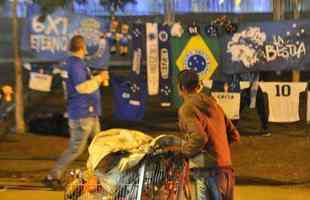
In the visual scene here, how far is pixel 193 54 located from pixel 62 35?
80.8 inches

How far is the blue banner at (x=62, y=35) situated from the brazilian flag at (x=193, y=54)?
1091 millimetres

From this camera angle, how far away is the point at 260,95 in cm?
1172

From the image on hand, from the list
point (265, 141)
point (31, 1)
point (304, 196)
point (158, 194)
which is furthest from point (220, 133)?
point (31, 1)

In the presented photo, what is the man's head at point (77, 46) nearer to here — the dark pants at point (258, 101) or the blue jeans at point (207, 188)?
the blue jeans at point (207, 188)

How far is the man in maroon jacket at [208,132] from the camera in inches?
212

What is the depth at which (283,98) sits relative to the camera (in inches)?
454

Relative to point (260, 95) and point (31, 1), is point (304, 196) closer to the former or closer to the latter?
point (260, 95)

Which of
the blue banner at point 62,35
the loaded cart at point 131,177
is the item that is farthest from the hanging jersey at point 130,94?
the loaded cart at point 131,177

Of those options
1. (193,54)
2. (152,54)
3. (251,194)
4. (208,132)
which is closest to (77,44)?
(251,194)

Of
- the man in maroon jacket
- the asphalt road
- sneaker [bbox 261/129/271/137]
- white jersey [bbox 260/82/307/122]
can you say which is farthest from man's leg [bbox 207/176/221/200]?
sneaker [bbox 261/129/271/137]

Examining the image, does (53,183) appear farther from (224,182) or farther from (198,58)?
(198,58)

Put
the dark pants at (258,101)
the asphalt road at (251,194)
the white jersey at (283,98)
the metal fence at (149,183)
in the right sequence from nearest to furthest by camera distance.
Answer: the metal fence at (149,183), the asphalt road at (251,194), the white jersey at (283,98), the dark pants at (258,101)

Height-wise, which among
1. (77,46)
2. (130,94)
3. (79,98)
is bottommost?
(130,94)

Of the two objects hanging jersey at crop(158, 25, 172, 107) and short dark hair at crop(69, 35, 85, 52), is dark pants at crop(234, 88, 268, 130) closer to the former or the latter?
hanging jersey at crop(158, 25, 172, 107)
